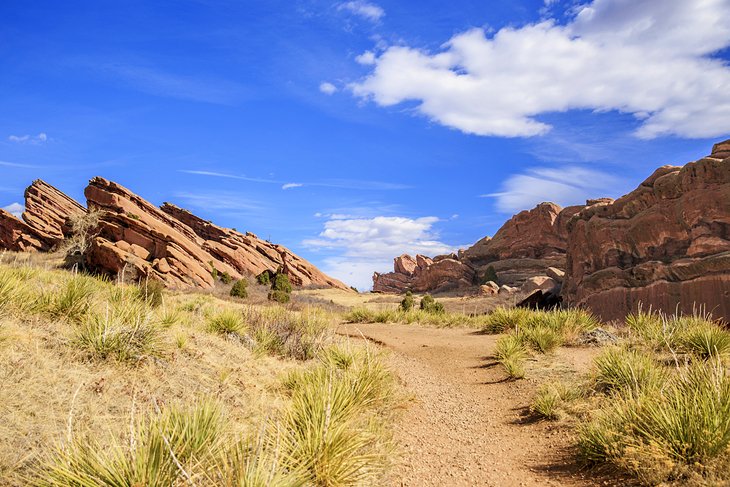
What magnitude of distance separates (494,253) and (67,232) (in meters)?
57.5

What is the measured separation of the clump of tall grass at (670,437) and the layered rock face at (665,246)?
1911 cm

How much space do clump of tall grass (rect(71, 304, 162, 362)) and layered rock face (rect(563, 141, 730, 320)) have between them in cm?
2270

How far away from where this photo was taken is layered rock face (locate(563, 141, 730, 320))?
21.2 m

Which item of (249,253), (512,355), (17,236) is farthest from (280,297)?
(17,236)

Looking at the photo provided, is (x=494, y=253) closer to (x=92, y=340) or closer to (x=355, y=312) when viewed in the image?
(x=355, y=312)

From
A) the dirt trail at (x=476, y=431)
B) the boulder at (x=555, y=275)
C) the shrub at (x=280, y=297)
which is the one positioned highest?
the boulder at (x=555, y=275)

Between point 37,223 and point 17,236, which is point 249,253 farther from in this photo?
point 17,236

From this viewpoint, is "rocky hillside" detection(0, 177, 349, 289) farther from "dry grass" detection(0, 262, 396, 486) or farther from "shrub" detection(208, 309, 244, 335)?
"dry grass" detection(0, 262, 396, 486)

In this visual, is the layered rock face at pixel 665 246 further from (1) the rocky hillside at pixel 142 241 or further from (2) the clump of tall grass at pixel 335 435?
(1) the rocky hillside at pixel 142 241

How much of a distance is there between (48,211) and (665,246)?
66.7 meters

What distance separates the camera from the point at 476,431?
23.3ft

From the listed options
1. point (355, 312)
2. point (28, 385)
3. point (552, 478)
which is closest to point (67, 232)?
point (355, 312)

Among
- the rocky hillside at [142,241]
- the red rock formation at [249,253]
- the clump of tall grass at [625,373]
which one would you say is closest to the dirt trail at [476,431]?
the clump of tall grass at [625,373]

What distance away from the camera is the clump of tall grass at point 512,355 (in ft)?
32.2
